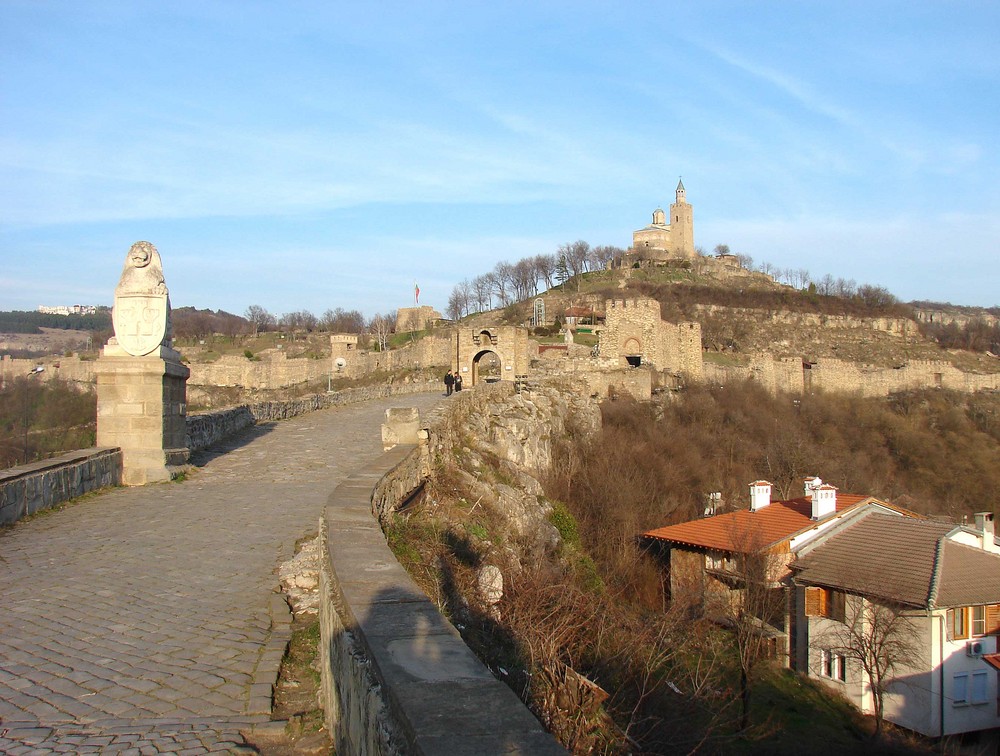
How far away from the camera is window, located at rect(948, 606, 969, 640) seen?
18.7 metres

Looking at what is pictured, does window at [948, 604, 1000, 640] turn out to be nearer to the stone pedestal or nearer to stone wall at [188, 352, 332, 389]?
the stone pedestal

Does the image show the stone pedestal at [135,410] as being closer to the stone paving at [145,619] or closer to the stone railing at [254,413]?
the stone paving at [145,619]

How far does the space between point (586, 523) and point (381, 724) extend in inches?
780

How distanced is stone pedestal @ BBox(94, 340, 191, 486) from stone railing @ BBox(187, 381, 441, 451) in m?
1.61

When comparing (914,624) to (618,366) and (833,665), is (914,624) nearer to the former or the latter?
(833,665)

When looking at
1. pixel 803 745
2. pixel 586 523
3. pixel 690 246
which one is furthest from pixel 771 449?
pixel 690 246

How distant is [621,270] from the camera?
301 ft

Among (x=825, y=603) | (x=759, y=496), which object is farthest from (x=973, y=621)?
(x=759, y=496)

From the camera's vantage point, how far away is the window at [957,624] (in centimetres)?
1867

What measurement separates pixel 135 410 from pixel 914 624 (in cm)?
1713

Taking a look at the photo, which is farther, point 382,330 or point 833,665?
point 382,330

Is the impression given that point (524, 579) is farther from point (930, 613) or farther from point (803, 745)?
point (930, 613)

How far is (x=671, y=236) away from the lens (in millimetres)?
108000

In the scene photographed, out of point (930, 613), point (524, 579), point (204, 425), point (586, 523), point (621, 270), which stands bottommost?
point (930, 613)
